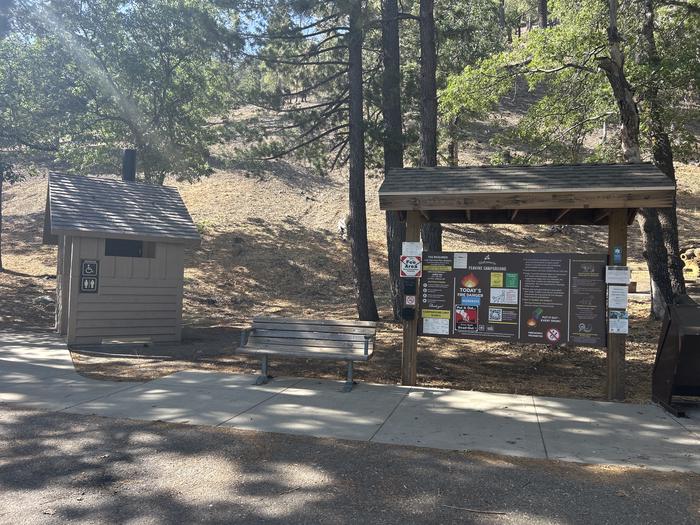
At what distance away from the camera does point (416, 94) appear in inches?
598

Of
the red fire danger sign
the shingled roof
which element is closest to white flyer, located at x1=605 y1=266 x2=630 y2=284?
the red fire danger sign

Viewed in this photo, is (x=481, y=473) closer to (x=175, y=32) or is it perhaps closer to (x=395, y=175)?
(x=395, y=175)

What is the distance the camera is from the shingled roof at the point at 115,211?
11125mm

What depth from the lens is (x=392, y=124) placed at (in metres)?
14.2

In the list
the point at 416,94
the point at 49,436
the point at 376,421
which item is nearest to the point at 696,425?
the point at 376,421

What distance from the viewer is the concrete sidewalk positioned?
537cm

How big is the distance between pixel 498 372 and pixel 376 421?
373 cm

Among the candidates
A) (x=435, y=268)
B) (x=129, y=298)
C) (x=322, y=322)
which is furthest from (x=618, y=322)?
(x=129, y=298)

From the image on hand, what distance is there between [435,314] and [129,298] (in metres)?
6.77

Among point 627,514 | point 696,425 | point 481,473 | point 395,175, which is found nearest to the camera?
point 627,514

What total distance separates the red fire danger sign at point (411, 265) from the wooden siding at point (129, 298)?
610 cm

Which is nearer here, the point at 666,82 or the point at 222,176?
the point at 666,82

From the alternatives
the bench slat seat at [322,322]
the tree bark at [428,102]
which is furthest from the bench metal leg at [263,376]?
the tree bark at [428,102]

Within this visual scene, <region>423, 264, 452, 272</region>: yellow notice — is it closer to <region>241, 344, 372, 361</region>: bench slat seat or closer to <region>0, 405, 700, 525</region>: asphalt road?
<region>241, 344, 372, 361</region>: bench slat seat
